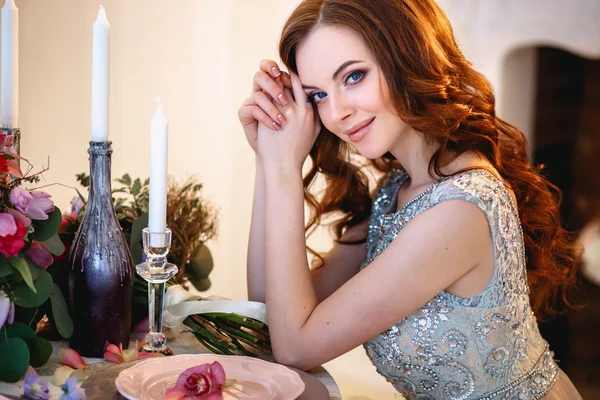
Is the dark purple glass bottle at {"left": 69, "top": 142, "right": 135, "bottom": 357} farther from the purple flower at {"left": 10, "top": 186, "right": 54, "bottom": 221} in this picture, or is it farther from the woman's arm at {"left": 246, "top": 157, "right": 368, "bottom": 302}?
the woman's arm at {"left": 246, "top": 157, "right": 368, "bottom": 302}

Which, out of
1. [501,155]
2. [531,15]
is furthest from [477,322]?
[531,15]

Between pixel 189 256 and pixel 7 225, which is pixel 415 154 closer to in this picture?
pixel 189 256

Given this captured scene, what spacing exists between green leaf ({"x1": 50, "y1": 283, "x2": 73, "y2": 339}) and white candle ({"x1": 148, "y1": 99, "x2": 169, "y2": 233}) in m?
0.20

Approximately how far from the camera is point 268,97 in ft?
4.87

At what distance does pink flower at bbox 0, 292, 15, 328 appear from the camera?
1.01 m

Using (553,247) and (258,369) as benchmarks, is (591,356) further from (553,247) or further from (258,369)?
(258,369)

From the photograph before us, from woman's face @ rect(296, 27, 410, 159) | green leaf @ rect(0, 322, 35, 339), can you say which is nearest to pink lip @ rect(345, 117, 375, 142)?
woman's face @ rect(296, 27, 410, 159)

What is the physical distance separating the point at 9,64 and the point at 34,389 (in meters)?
0.59

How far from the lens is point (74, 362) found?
3.60ft

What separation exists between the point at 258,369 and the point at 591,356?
11.3 ft

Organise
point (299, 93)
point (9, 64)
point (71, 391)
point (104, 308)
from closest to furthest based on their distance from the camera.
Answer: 1. point (71, 391)
2. point (104, 308)
3. point (9, 64)
4. point (299, 93)

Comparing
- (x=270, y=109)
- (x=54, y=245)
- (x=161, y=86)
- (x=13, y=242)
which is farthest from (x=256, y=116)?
(x=161, y=86)

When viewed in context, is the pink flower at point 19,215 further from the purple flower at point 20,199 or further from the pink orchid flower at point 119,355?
the pink orchid flower at point 119,355

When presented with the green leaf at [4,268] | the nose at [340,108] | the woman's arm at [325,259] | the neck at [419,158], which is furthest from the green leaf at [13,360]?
the neck at [419,158]
